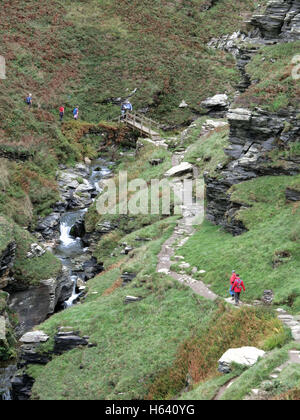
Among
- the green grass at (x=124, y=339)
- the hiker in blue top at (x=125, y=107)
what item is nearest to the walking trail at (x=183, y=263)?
the green grass at (x=124, y=339)

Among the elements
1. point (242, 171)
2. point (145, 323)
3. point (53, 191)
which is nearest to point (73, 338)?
point (145, 323)

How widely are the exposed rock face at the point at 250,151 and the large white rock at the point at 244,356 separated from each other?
12672 mm

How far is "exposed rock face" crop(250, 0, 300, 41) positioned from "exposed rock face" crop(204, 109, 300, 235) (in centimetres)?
860

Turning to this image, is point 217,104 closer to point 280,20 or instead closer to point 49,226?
point 280,20

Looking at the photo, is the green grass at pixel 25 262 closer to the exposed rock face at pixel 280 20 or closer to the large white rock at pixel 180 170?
the large white rock at pixel 180 170

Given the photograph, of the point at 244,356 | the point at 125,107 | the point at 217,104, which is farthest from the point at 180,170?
the point at 244,356

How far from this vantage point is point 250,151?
3341 centimetres

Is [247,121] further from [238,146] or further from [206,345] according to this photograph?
[206,345]

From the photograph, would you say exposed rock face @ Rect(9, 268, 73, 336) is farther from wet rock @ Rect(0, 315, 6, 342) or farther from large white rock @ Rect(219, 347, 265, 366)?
large white rock @ Rect(219, 347, 265, 366)

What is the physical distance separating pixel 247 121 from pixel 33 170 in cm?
2542

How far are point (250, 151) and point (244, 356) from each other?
16918 millimetres

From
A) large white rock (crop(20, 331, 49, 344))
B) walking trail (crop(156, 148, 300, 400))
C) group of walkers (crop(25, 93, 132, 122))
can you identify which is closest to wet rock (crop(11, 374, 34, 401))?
large white rock (crop(20, 331, 49, 344))

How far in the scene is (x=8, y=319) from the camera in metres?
32.0

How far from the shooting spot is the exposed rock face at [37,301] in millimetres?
33938
